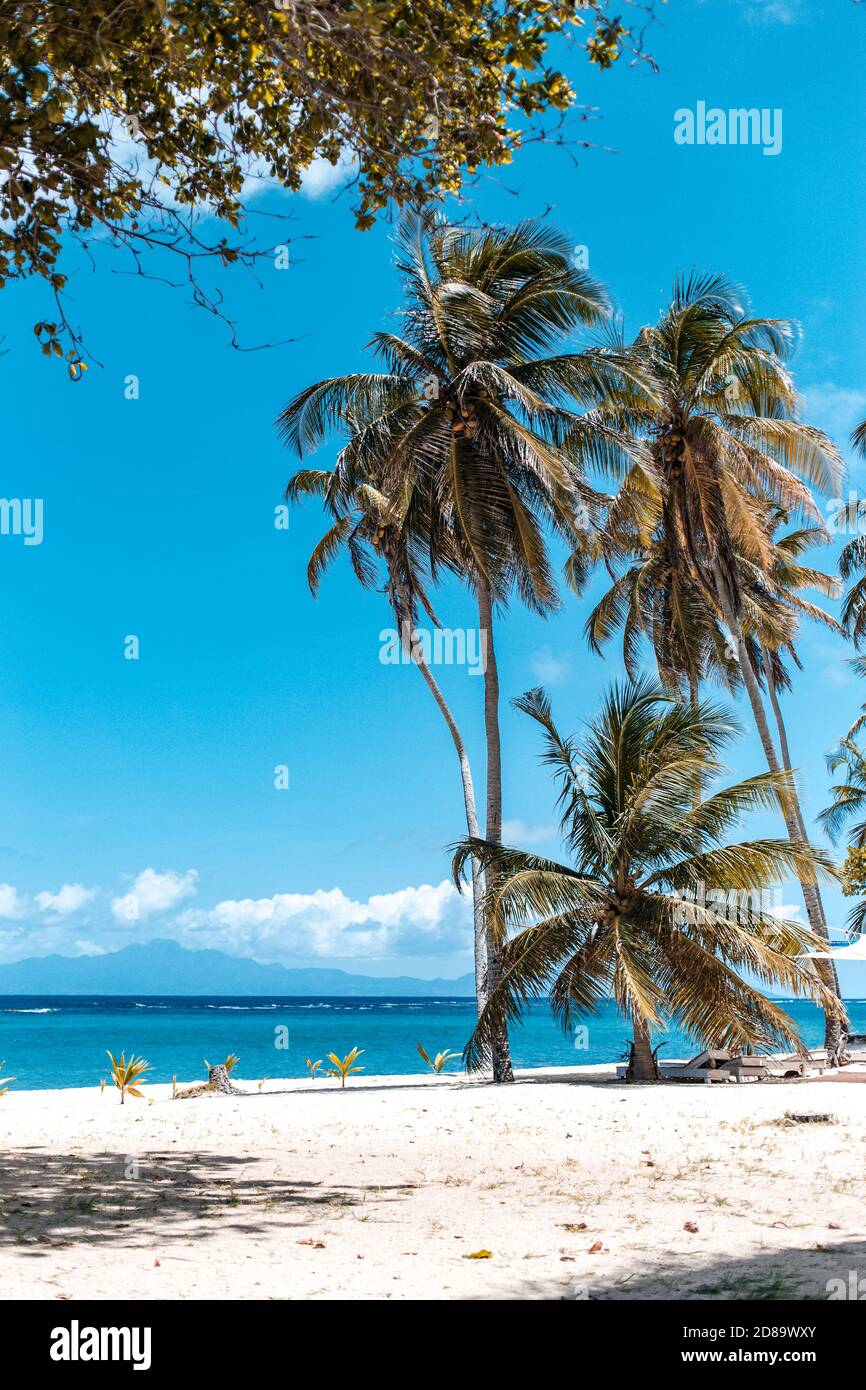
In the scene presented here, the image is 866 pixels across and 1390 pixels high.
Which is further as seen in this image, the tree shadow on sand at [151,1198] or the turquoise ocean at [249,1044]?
the turquoise ocean at [249,1044]

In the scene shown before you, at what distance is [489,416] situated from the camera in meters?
17.5

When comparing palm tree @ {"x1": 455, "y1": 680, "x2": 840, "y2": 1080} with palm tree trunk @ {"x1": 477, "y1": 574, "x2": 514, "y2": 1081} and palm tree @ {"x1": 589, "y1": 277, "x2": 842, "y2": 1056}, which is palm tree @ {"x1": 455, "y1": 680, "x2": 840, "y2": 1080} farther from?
palm tree @ {"x1": 589, "y1": 277, "x2": 842, "y2": 1056}

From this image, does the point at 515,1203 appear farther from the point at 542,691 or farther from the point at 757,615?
the point at 757,615

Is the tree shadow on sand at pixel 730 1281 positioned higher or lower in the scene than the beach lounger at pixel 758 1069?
higher

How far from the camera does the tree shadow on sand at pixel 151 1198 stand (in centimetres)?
604

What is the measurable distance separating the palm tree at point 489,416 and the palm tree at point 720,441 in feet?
6.83

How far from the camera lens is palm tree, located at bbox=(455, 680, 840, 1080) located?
14906 millimetres

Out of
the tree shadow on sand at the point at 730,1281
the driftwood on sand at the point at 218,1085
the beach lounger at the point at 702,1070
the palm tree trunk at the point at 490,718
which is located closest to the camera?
the tree shadow on sand at the point at 730,1281

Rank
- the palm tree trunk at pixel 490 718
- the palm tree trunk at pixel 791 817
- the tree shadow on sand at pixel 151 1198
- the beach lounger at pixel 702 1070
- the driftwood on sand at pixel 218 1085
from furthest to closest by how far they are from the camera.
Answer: the palm tree trunk at pixel 791 817 → the palm tree trunk at pixel 490 718 → the driftwood on sand at pixel 218 1085 → the beach lounger at pixel 702 1070 → the tree shadow on sand at pixel 151 1198

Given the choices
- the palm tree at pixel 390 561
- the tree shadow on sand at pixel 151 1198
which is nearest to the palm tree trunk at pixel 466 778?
the palm tree at pixel 390 561

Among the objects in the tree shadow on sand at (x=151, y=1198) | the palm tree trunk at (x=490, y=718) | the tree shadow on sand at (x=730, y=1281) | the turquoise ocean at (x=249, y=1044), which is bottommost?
the turquoise ocean at (x=249, y=1044)

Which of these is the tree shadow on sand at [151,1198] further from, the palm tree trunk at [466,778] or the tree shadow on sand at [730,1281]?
the palm tree trunk at [466,778]

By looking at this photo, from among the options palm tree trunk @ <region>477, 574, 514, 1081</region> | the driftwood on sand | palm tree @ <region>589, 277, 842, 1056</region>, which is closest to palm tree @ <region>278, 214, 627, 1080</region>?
palm tree trunk @ <region>477, 574, 514, 1081</region>
